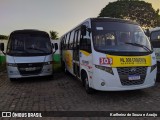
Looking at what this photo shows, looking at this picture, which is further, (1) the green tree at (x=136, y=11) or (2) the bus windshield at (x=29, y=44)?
(1) the green tree at (x=136, y=11)

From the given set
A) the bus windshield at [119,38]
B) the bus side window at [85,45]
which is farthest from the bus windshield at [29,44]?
the bus windshield at [119,38]

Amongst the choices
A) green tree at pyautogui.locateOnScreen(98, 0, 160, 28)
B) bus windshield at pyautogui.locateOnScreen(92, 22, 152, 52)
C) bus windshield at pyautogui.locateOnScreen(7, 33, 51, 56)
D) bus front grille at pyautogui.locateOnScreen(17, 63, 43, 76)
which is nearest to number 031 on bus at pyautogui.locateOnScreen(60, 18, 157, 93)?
bus windshield at pyautogui.locateOnScreen(92, 22, 152, 52)

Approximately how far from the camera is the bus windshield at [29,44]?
39.8 feet

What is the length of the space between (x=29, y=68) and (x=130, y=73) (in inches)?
227

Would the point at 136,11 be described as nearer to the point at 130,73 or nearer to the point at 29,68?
the point at 29,68

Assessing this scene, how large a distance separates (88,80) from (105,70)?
3.18ft

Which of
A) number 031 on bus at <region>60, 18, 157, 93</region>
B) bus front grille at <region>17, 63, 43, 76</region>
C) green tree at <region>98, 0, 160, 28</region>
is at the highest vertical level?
green tree at <region>98, 0, 160, 28</region>

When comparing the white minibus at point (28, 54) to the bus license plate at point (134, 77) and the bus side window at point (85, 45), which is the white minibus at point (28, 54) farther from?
the bus license plate at point (134, 77)

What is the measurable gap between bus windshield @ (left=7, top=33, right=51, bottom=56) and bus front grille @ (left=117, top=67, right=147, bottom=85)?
5628 mm

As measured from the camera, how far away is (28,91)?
9.92 meters

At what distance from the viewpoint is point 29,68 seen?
39.0 ft

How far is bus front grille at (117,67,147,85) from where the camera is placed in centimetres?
769

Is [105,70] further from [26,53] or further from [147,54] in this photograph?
[26,53]

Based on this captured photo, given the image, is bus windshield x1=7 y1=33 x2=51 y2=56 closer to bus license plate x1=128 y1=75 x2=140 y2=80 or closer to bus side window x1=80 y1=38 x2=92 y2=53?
bus side window x1=80 y1=38 x2=92 y2=53
